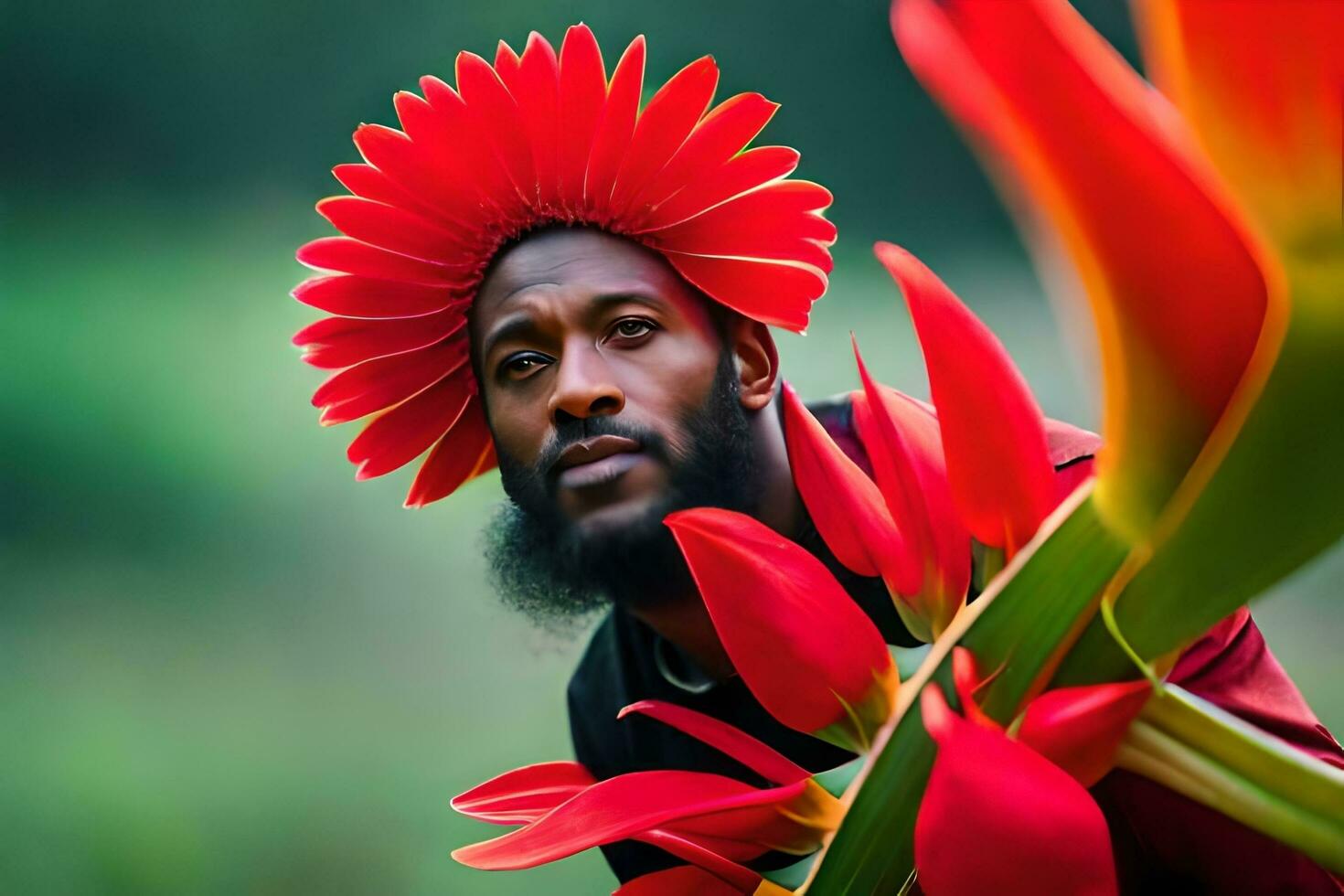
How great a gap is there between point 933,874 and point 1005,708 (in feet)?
0.20

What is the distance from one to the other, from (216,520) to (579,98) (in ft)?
1.91

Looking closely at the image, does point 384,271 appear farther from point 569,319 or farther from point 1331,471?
point 1331,471

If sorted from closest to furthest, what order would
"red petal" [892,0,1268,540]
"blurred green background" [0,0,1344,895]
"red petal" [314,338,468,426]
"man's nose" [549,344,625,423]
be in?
"red petal" [892,0,1268,540] → "man's nose" [549,344,625,423] → "red petal" [314,338,468,426] → "blurred green background" [0,0,1344,895]

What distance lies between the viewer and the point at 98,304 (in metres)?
0.97

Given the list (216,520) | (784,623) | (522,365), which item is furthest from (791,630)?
(216,520)

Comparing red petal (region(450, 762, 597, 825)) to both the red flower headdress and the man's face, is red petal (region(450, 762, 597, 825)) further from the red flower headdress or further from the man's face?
the red flower headdress

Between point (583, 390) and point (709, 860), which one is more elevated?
point (583, 390)

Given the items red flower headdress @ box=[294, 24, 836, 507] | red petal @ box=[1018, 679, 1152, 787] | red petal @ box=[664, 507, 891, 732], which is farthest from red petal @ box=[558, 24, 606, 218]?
red petal @ box=[1018, 679, 1152, 787]

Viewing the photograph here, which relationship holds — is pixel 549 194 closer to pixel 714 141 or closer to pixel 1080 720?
pixel 714 141

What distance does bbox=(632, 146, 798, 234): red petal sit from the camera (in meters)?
0.51

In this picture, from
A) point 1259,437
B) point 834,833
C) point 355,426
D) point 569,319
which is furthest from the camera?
point 355,426

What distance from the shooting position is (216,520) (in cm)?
94

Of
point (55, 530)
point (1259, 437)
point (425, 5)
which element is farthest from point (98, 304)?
point (1259, 437)

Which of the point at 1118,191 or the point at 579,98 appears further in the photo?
the point at 579,98
